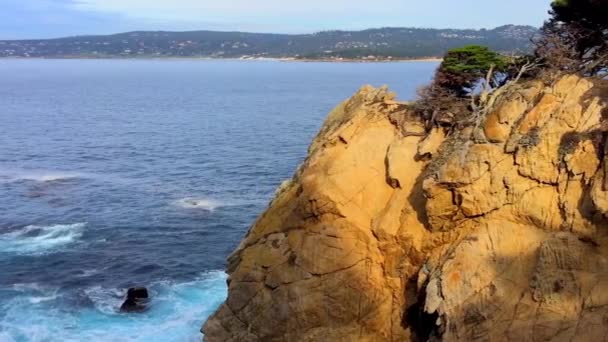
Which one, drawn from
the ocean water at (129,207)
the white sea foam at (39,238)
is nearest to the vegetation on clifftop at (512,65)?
the ocean water at (129,207)

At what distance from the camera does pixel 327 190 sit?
990 inches

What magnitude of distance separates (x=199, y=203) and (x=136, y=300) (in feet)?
65.9

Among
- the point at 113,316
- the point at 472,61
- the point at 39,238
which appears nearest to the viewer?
the point at 472,61

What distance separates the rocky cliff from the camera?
21.0 meters

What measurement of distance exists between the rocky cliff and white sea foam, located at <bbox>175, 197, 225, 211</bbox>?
30.0m

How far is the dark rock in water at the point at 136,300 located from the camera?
1499 inches

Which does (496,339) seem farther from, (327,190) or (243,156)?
(243,156)

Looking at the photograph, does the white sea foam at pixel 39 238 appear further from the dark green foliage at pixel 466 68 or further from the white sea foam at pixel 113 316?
the dark green foliage at pixel 466 68

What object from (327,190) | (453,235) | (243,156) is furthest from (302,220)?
(243,156)

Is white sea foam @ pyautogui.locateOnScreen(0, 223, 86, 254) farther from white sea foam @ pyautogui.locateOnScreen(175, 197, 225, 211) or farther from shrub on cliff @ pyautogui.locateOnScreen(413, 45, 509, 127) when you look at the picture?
shrub on cliff @ pyautogui.locateOnScreen(413, 45, 509, 127)

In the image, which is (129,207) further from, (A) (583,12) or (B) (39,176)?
(A) (583,12)

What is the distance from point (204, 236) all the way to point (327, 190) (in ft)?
87.0

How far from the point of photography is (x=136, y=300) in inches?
1532

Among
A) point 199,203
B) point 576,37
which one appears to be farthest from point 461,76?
point 199,203
